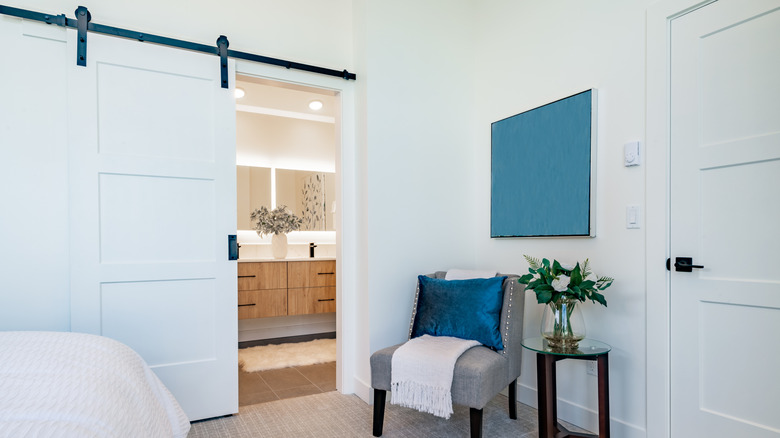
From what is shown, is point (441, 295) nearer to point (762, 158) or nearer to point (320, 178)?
point (762, 158)

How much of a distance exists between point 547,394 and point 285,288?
2.82 meters

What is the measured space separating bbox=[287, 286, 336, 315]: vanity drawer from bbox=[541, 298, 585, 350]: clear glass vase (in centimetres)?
278

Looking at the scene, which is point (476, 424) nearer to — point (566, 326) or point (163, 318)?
point (566, 326)

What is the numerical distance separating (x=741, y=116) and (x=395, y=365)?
6.08 feet

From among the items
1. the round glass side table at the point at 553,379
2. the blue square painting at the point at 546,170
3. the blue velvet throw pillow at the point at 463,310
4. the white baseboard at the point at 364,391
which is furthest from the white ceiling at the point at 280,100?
the round glass side table at the point at 553,379

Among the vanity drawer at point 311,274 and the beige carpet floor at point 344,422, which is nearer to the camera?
the beige carpet floor at point 344,422

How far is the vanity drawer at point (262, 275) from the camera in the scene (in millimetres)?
4219

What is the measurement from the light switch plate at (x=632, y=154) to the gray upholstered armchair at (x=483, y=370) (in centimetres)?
82

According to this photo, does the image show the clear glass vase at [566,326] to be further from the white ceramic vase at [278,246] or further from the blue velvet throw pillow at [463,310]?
the white ceramic vase at [278,246]

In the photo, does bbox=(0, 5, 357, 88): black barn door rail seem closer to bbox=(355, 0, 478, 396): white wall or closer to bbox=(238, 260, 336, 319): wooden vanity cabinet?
bbox=(355, 0, 478, 396): white wall

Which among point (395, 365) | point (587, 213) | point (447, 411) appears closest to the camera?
point (447, 411)

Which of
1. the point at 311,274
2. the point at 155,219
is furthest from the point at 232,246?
the point at 311,274

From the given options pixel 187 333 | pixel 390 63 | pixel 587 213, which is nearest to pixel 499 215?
pixel 587 213

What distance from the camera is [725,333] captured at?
1.96m
